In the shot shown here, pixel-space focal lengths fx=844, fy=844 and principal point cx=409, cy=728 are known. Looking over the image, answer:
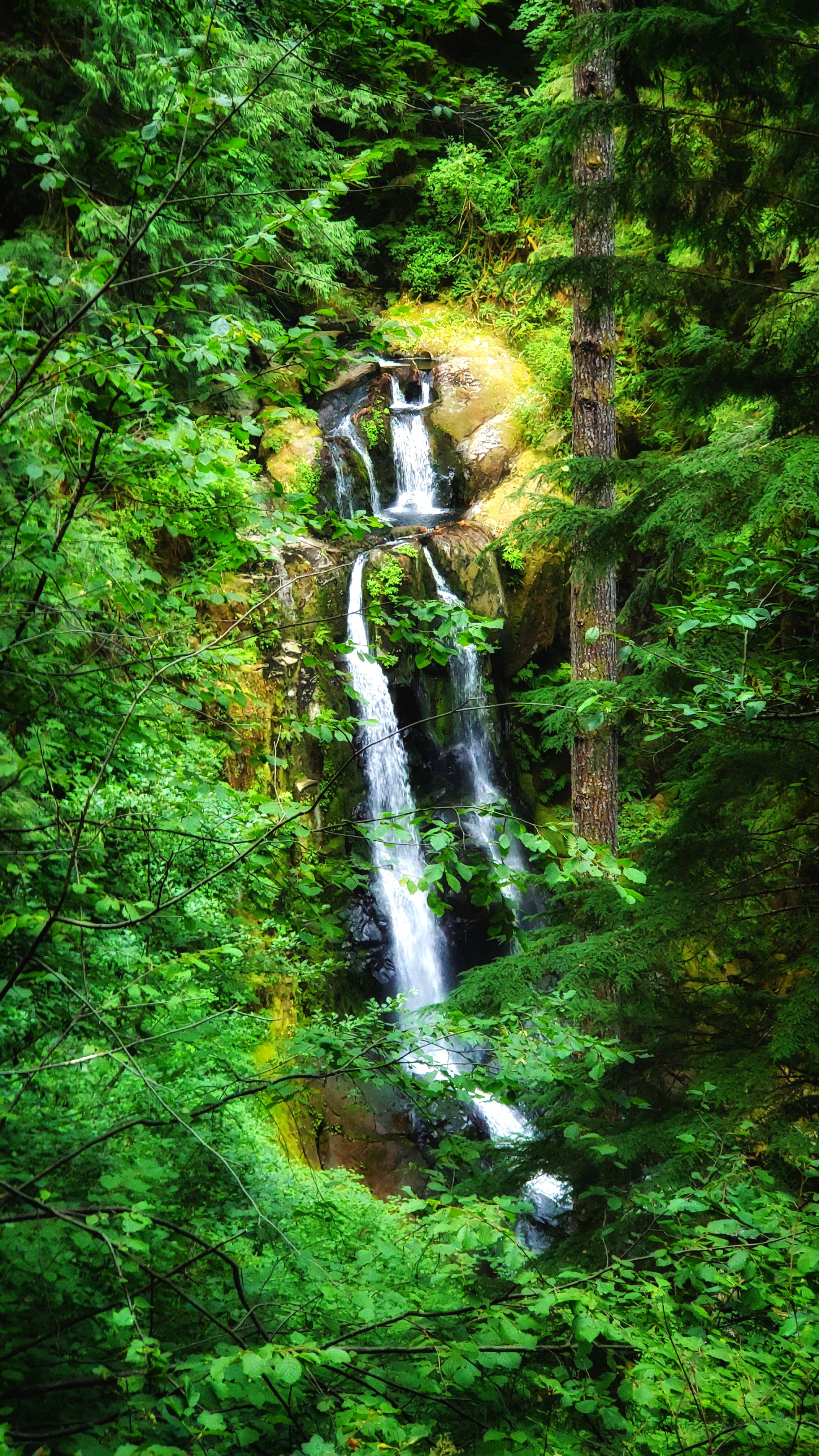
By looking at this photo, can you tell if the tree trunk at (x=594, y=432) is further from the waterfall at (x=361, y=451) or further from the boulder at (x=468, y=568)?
the waterfall at (x=361, y=451)

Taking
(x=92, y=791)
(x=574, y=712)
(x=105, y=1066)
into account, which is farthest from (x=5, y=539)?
(x=574, y=712)

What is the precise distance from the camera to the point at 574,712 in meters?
3.84

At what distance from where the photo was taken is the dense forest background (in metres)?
1.90

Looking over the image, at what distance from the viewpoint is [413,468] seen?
11.6m

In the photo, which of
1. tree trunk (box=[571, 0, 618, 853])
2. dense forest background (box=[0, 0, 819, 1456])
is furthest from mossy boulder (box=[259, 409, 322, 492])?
dense forest background (box=[0, 0, 819, 1456])

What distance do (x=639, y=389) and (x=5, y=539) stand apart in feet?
30.5

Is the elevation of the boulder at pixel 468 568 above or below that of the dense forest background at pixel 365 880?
above

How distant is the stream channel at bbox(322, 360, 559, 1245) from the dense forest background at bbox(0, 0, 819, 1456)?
4.18 meters

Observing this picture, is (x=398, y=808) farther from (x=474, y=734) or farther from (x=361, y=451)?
(x=361, y=451)

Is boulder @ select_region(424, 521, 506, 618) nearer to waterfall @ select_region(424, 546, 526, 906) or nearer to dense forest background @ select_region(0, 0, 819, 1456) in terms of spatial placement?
waterfall @ select_region(424, 546, 526, 906)

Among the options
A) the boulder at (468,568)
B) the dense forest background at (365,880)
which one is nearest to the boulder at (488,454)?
the boulder at (468,568)

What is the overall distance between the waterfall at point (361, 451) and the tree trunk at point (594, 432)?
580 centimetres

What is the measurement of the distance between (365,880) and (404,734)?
740cm

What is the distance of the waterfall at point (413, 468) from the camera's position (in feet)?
37.8
